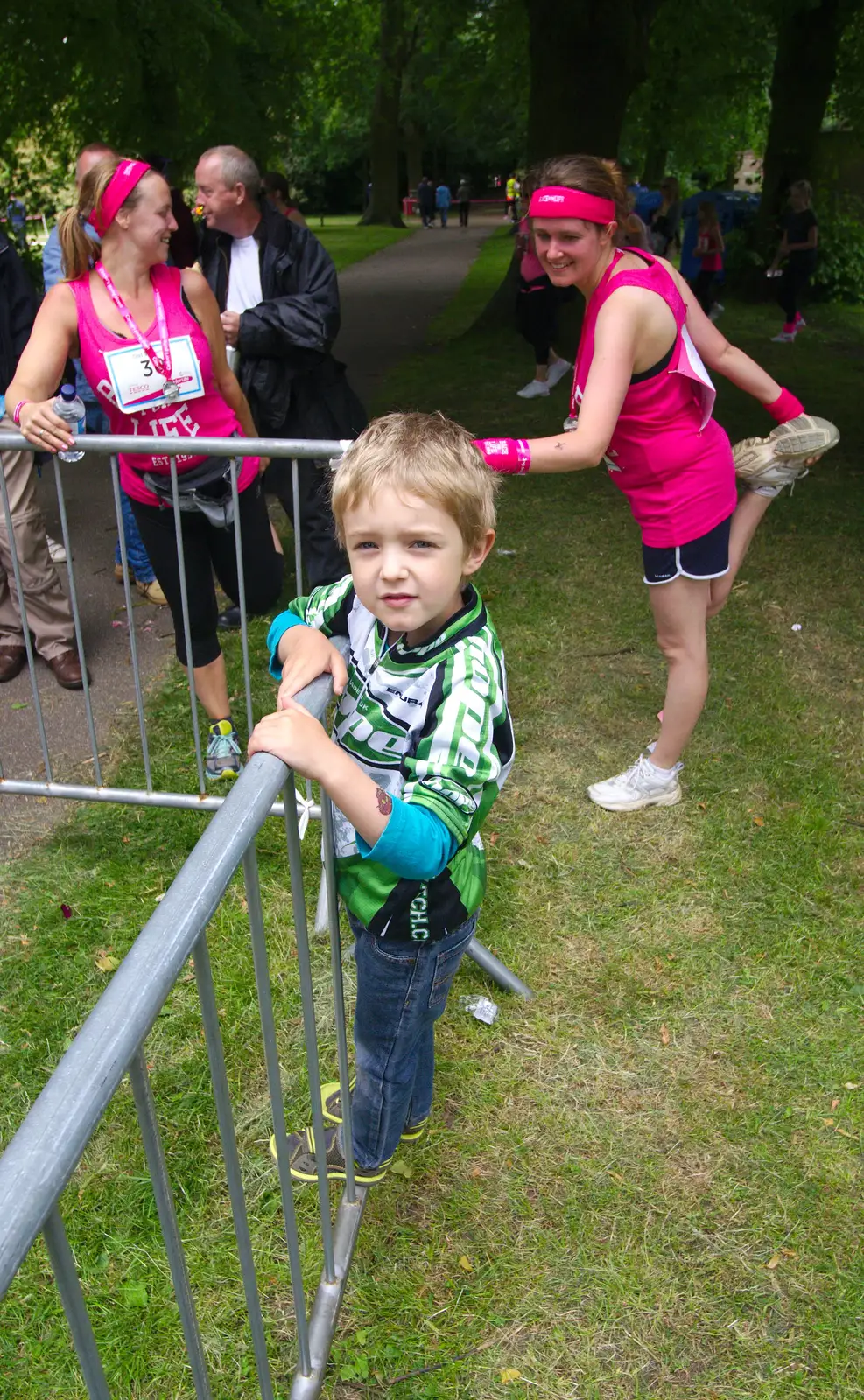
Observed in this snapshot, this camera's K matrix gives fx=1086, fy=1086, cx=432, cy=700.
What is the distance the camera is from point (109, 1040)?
0.93m

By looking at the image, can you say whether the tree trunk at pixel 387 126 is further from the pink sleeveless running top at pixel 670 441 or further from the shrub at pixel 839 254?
the pink sleeveless running top at pixel 670 441

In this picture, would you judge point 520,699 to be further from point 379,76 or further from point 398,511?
point 379,76

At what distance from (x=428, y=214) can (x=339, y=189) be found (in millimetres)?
12729

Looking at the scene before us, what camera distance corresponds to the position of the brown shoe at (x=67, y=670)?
16.3ft

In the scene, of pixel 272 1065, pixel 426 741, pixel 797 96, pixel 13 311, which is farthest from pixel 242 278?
pixel 797 96

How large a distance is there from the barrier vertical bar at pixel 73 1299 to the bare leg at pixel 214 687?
10.4 ft

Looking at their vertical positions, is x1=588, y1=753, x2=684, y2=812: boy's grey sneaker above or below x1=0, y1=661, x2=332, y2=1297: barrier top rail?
below

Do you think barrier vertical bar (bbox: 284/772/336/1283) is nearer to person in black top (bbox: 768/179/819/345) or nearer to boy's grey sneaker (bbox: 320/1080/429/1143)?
boy's grey sneaker (bbox: 320/1080/429/1143)

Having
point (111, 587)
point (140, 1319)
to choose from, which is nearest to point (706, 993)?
point (140, 1319)

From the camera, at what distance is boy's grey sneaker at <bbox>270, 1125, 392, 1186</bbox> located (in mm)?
2404

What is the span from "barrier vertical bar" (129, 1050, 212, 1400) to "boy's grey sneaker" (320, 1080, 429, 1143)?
49.1 inches

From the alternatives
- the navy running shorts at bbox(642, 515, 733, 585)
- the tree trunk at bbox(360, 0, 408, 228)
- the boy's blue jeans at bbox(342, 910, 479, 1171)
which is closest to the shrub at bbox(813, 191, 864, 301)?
the tree trunk at bbox(360, 0, 408, 228)

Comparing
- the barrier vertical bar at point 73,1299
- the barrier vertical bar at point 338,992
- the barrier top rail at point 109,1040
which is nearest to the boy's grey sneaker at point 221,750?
the barrier vertical bar at point 338,992

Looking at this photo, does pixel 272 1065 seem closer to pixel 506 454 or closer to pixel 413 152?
pixel 506 454
